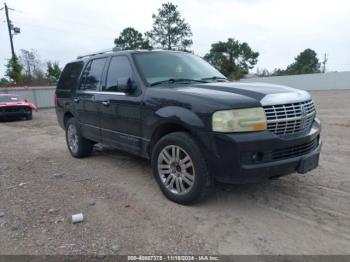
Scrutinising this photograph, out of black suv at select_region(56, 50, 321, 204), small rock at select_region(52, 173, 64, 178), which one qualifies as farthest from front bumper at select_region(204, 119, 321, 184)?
small rock at select_region(52, 173, 64, 178)

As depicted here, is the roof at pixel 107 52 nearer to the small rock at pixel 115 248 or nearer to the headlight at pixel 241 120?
the headlight at pixel 241 120

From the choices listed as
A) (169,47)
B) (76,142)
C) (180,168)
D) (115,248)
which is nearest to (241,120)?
(180,168)

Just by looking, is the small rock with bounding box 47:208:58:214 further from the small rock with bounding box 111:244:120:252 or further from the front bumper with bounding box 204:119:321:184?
the front bumper with bounding box 204:119:321:184

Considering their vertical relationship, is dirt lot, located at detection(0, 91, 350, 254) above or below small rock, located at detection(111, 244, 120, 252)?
below

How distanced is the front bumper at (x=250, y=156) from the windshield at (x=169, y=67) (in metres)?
1.51

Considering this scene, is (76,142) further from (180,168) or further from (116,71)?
(180,168)

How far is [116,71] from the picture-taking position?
493 centimetres

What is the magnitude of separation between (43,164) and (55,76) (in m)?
41.5

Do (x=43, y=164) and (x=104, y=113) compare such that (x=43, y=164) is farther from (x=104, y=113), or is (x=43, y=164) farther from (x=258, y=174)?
(x=258, y=174)

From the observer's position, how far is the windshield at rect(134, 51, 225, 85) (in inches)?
177

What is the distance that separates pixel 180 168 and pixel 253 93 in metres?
1.21

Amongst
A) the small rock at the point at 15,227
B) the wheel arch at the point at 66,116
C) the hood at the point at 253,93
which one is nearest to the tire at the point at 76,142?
the wheel arch at the point at 66,116

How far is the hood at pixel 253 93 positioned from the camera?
11.2 feet

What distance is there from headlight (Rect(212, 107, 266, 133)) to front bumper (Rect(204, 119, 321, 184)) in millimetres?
62
